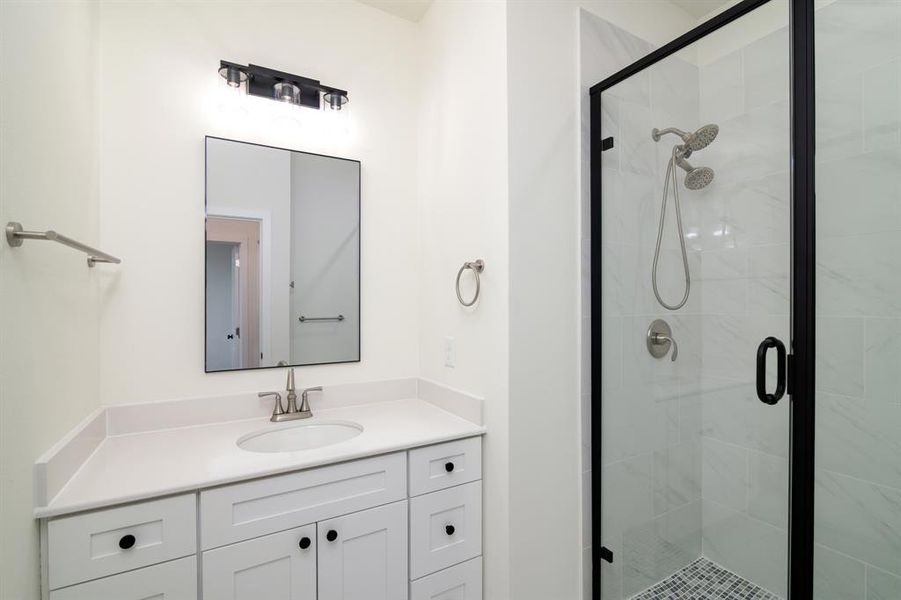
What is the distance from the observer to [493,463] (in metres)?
1.59

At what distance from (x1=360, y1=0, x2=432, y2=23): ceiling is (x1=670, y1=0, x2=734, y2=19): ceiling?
3.75ft

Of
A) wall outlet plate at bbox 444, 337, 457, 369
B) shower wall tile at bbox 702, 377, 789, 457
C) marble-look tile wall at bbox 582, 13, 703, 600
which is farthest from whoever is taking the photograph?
wall outlet plate at bbox 444, 337, 457, 369

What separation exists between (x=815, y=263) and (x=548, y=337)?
80 cm

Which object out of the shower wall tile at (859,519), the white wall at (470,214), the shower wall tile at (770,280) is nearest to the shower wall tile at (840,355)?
the shower wall tile at (770,280)

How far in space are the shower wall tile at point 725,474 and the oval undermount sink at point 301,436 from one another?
129cm

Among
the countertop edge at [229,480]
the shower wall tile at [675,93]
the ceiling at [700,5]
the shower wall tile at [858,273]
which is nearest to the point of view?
the countertop edge at [229,480]

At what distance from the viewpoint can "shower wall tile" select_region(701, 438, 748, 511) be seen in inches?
57.1

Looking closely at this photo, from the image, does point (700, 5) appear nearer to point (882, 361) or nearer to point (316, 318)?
point (882, 361)

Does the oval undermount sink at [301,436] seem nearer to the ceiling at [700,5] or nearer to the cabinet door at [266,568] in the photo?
the cabinet door at [266,568]

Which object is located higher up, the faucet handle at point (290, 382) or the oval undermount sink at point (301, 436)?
the faucet handle at point (290, 382)

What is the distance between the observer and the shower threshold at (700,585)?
4.96 feet

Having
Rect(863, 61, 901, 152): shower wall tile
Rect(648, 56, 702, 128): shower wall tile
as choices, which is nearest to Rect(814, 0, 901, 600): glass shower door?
Rect(863, 61, 901, 152): shower wall tile

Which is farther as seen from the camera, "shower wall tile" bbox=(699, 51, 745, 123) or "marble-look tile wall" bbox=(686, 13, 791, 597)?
"shower wall tile" bbox=(699, 51, 745, 123)

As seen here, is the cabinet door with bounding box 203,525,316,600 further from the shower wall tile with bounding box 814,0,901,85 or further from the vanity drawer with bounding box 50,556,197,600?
the shower wall tile with bounding box 814,0,901,85
